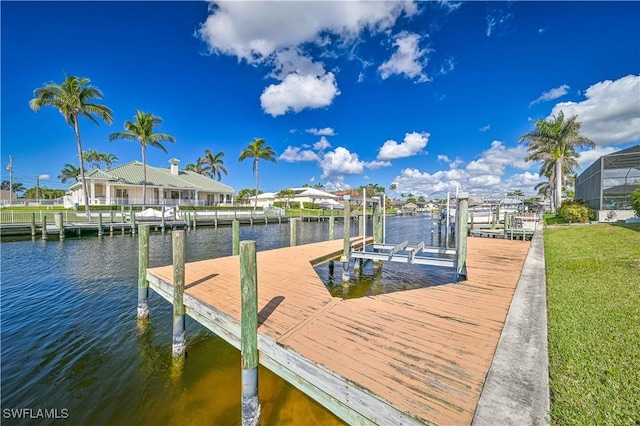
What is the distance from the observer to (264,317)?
4.42m

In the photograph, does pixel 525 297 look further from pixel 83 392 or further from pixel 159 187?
pixel 159 187

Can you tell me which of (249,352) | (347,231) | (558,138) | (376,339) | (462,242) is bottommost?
(249,352)

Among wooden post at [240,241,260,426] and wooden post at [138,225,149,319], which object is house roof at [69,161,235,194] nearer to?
wooden post at [138,225,149,319]

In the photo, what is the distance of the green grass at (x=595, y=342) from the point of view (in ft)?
7.92

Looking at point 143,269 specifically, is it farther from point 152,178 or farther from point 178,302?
point 152,178

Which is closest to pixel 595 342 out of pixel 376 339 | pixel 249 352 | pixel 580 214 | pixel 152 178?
pixel 376 339

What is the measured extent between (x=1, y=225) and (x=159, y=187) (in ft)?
57.3

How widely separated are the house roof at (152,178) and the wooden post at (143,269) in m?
32.4

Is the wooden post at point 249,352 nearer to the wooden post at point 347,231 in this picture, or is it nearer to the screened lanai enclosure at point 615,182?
the wooden post at point 347,231

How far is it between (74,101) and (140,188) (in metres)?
12.4

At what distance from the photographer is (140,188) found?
35.4 m

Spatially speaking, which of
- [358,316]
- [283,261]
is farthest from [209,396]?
[283,261]

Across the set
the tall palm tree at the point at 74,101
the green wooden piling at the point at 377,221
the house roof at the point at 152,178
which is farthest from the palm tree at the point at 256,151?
the green wooden piling at the point at 377,221

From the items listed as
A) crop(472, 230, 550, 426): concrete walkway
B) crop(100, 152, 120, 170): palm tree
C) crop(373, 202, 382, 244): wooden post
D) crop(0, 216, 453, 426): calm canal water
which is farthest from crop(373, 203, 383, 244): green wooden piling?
crop(100, 152, 120, 170): palm tree
